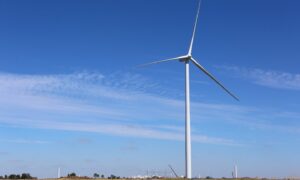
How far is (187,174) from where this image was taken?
8831cm

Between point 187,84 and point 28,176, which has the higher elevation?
point 187,84

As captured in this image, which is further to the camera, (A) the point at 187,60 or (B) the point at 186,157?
(A) the point at 187,60

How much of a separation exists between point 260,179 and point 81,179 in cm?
4391

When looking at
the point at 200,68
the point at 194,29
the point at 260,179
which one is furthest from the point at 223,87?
the point at 260,179

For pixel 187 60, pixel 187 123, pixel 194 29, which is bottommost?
pixel 187 123

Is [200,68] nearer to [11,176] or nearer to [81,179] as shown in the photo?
[81,179]

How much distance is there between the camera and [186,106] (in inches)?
3617

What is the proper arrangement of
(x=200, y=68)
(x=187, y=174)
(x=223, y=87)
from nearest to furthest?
(x=187, y=174)
(x=223, y=87)
(x=200, y=68)

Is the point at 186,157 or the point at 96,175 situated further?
the point at 96,175

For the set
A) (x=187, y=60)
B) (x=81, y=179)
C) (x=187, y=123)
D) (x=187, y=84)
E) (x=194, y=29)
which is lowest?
(x=81, y=179)

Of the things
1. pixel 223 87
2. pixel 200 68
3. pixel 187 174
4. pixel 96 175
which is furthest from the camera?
pixel 96 175

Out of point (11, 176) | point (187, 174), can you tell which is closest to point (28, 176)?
point (11, 176)

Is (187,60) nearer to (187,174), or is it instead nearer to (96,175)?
(187,174)

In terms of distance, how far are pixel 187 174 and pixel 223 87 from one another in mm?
22031
